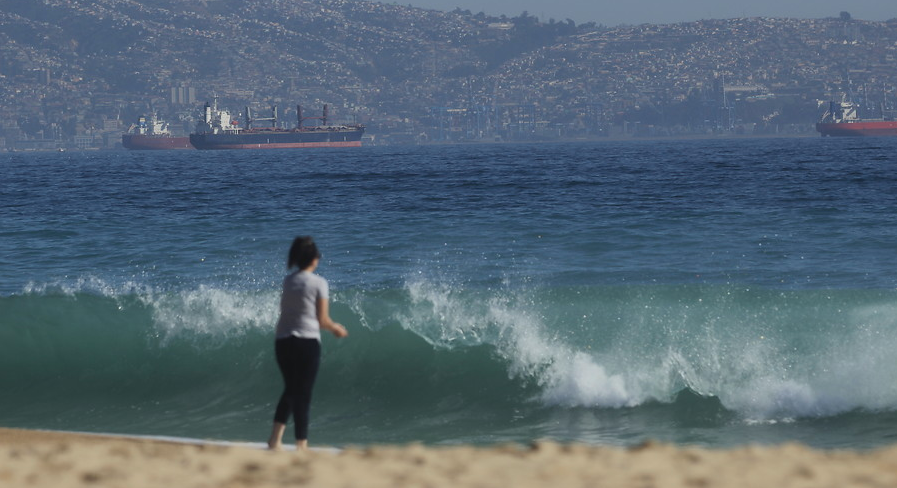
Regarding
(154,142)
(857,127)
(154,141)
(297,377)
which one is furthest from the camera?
(154,142)

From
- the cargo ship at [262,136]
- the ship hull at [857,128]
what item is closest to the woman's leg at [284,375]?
the cargo ship at [262,136]

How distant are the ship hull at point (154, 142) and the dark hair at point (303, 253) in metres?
167

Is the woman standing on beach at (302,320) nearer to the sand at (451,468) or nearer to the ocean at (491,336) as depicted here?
the sand at (451,468)

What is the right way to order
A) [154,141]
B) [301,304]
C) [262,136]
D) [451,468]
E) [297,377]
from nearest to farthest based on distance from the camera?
[451,468] → [301,304] → [297,377] → [262,136] → [154,141]

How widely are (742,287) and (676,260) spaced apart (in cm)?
405

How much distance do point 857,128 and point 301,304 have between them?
160994 mm

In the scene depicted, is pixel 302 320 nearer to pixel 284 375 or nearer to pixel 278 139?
pixel 284 375

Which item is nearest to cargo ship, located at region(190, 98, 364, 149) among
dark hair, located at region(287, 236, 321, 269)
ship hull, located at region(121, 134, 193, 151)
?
ship hull, located at region(121, 134, 193, 151)

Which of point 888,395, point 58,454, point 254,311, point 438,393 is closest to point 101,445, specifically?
point 58,454

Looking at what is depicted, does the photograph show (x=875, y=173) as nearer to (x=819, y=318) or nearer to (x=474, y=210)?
(x=474, y=210)

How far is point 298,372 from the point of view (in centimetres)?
698

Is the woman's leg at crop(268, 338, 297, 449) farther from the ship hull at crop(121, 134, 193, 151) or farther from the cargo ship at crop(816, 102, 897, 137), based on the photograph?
the ship hull at crop(121, 134, 193, 151)

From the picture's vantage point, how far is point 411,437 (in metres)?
9.46

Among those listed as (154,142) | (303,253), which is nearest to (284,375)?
(303,253)
